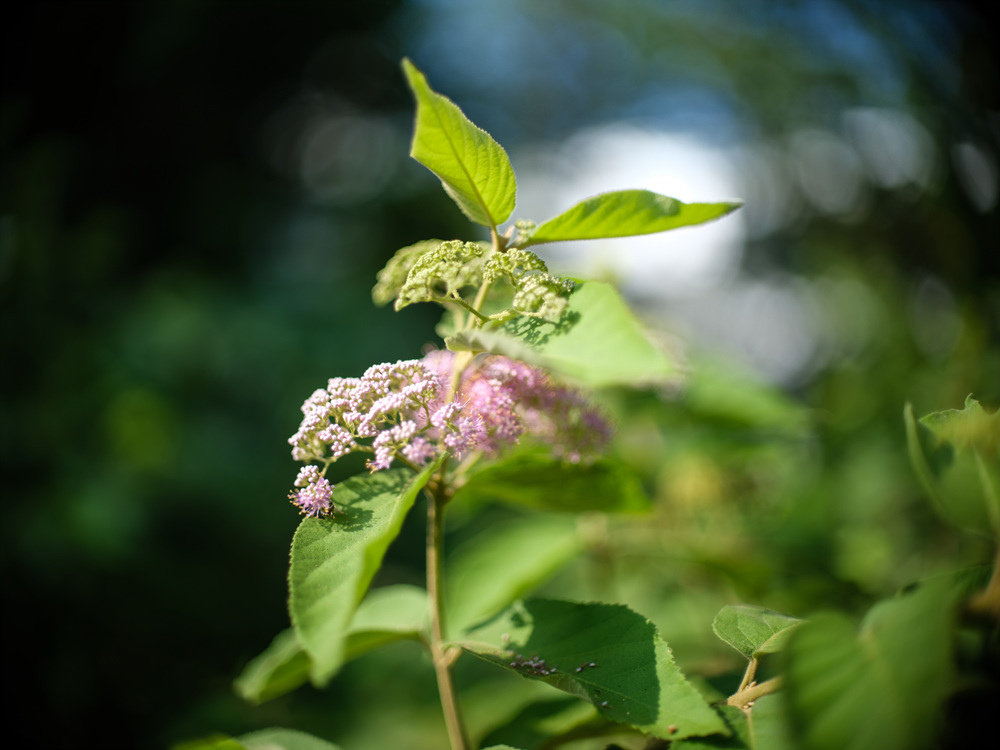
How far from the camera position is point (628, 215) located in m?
0.66

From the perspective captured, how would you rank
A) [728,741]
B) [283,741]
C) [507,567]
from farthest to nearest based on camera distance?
[507,567]
[283,741]
[728,741]

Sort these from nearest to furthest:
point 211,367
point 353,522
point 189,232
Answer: point 353,522, point 211,367, point 189,232

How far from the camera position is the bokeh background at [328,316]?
183 cm

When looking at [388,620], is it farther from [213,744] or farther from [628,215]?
[628,215]

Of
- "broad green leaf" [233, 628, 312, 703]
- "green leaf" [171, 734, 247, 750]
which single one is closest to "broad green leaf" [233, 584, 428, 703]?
"broad green leaf" [233, 628, 312, 703]

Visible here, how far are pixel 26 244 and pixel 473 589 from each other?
226 centimetres

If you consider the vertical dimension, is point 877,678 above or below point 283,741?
above

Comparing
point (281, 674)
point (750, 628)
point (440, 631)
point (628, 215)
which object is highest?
point (628, 215)

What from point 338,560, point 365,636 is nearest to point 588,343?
point 338,560

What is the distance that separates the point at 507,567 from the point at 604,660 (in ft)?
2.69

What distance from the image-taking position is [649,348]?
51cm

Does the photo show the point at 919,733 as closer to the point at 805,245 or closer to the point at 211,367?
the point at 211,367

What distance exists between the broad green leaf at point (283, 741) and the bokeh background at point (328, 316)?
96 centimetres

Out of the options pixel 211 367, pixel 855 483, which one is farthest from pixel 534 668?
pixel 211 367
